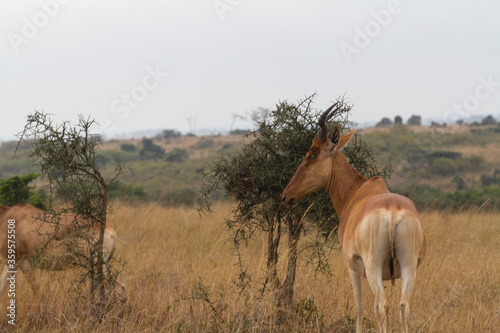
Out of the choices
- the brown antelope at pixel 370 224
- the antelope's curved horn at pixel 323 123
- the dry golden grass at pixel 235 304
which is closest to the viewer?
the brown antelope at pixel 370 224

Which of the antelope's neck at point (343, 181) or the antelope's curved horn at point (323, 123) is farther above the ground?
the antelope's curved horn at point (323, 123)

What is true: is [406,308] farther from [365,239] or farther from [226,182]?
[226,182]

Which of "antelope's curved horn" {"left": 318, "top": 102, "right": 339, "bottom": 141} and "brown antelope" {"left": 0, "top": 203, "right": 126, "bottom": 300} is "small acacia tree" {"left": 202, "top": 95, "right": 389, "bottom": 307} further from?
"brown antelope" {"left": 0, "top": 203, "right": 126, "bottom": 300}

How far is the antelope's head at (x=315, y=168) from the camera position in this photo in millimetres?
5070

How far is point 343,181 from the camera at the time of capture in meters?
5.23

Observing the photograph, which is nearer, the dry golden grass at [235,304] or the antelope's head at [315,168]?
the antelope's head at [315,168]

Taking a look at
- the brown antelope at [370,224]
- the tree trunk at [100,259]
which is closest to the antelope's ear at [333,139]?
the brown antelope at [370,224]

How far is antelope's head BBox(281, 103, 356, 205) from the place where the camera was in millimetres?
5070

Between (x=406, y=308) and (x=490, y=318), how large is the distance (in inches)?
85.0

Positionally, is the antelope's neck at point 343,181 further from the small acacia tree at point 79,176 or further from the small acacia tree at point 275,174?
the small acacia tree at point 79,176

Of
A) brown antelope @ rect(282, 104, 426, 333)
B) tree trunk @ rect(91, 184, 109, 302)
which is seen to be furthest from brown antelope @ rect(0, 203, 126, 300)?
brown antelope @ rect(282, 104, 426, 333)

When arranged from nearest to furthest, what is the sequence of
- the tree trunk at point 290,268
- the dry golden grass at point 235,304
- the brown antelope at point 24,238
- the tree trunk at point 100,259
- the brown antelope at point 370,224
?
the brown antelope at point 370,224 → the dry golden grass at point 235,304 → the tree trunk at point 100,259 → the tree trunk at point 290,268 → the brown antelope at point 24,238

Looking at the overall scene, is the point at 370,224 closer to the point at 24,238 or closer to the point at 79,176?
the point at 79,176

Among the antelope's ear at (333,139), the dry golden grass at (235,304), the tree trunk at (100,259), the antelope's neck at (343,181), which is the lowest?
the dry golden grass at (235,304)
